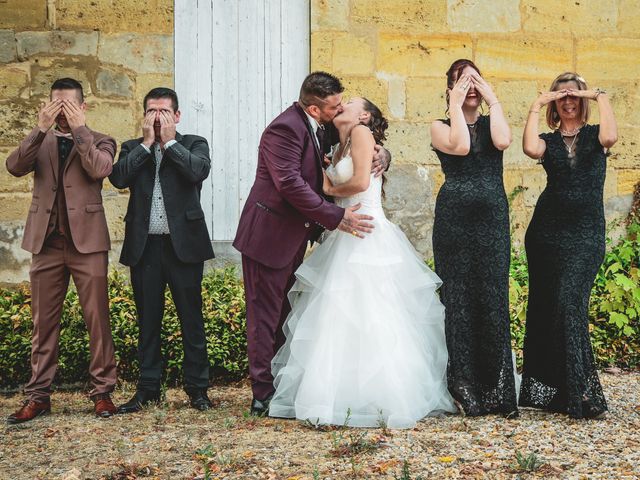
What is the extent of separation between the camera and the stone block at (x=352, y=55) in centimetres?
714

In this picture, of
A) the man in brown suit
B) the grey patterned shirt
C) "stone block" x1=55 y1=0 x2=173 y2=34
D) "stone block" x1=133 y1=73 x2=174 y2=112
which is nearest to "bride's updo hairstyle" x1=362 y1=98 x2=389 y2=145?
the grey patterned shirt

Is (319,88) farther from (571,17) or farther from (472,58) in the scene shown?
(571,17)

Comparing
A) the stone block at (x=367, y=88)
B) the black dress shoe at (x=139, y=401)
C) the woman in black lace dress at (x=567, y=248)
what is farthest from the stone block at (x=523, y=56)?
the black dress shoe at (x=139, y=401)

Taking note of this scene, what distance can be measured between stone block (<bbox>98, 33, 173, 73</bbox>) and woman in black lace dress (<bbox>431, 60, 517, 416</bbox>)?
314cm

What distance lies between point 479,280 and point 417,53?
121 inches

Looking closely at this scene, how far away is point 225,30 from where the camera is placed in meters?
7.22

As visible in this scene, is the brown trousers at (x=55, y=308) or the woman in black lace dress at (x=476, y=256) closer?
the woman in black lace dress at (x=476, y=256)

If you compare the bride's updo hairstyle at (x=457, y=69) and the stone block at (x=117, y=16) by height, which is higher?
the stone block at (x=117, y=16)

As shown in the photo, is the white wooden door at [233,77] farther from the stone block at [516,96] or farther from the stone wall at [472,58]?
the stone block at [516,96]

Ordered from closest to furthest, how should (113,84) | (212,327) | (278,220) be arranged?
(278,220)
(212,327)
(113,84)

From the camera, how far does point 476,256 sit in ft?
15.7

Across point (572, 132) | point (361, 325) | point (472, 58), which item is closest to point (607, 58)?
point (472, 58)

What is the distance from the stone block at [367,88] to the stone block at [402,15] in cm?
46

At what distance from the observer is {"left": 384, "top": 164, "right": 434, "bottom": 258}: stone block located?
7309 mm
